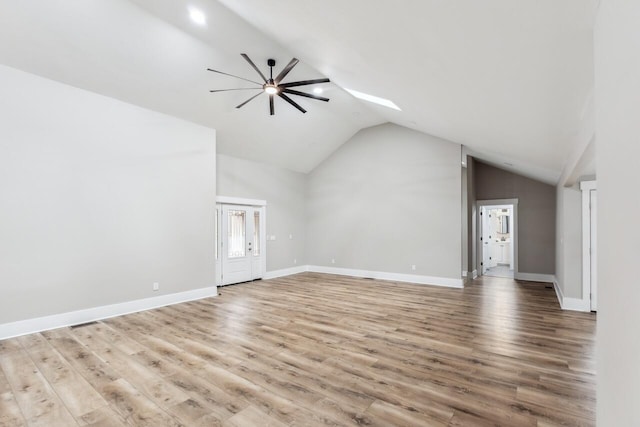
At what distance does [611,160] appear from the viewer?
47.2 inches

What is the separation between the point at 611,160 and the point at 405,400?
2.29 metres

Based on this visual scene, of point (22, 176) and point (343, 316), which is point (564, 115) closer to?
point (343, 316)

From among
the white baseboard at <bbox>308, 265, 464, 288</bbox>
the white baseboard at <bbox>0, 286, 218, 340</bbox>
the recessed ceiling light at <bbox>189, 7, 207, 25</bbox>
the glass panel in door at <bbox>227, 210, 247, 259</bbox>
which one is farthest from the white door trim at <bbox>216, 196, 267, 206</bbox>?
the recessed ceiling light at <bbox>189, 7, 207, 25</bbox>

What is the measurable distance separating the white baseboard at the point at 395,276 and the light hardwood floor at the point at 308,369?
1.90m

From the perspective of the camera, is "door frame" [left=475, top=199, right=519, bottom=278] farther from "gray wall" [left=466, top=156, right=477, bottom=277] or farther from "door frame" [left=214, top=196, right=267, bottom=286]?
"door frame" [left=214, top=196, right=267, bottom=286]

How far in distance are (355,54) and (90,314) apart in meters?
5.27

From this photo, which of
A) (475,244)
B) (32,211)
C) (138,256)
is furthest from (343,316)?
(475,244)

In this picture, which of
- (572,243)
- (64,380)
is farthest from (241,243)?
(572,243)

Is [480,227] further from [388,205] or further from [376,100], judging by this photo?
[376,100]

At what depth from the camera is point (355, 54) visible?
3.46m

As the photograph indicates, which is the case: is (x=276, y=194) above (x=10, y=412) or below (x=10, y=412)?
above

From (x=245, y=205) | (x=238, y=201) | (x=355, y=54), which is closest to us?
(x=355, y=54)

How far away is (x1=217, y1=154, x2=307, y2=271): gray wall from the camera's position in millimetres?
7582

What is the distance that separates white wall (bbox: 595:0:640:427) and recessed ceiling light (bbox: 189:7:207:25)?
3.97 m
